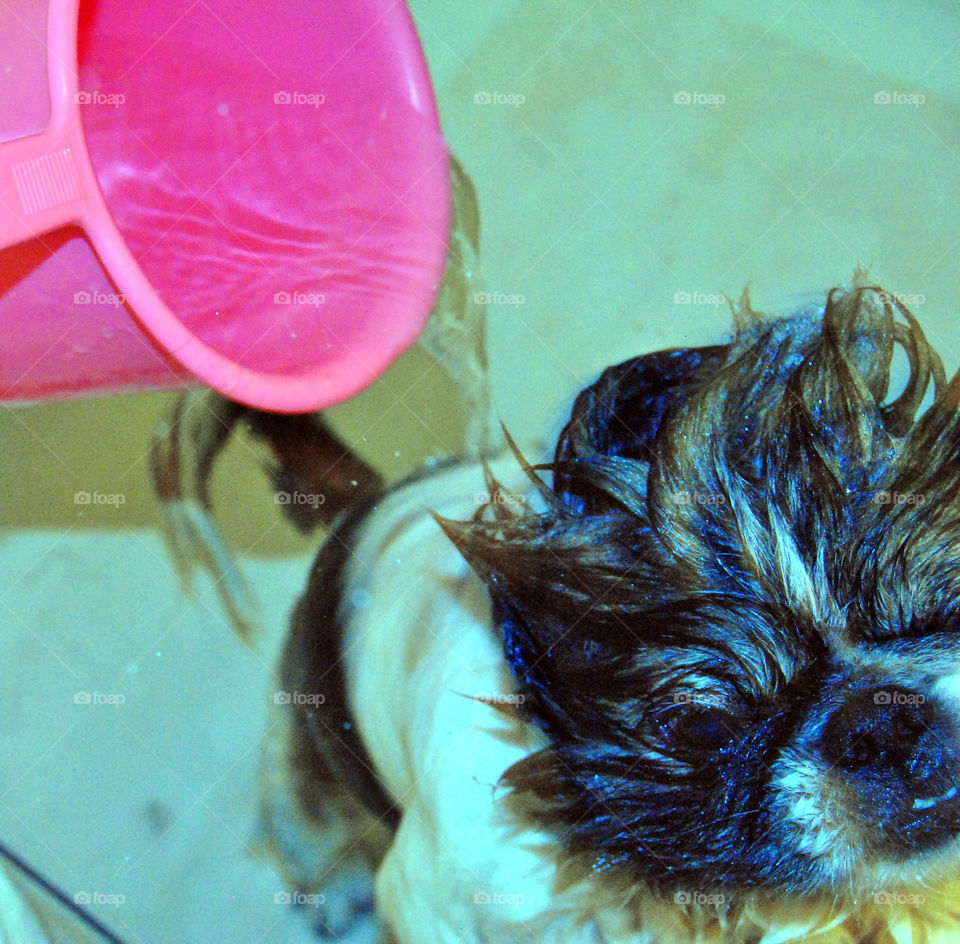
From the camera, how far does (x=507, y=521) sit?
3.20 feet

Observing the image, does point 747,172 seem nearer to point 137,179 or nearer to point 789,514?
point 789,514

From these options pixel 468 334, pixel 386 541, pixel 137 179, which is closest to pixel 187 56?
pixel 137 179

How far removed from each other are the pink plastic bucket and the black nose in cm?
60

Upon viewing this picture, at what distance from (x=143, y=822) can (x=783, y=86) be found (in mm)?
1247
